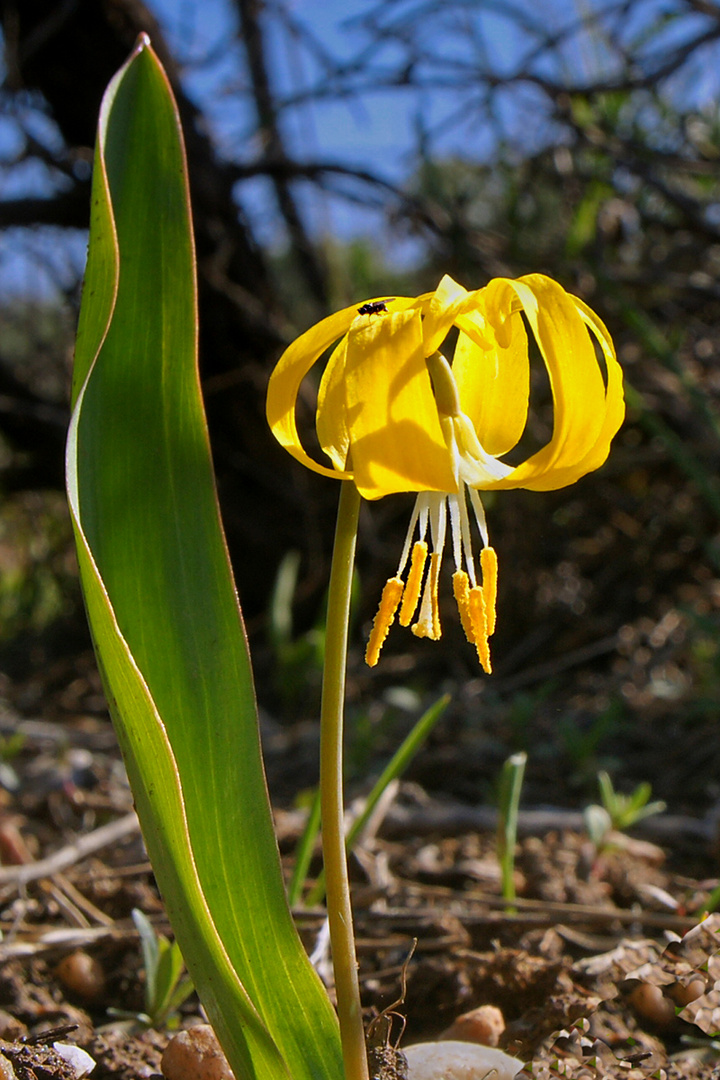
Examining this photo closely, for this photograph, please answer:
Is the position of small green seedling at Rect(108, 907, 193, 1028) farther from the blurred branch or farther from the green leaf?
the blurred branch

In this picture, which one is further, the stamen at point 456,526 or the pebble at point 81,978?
the pebble at point 81,978

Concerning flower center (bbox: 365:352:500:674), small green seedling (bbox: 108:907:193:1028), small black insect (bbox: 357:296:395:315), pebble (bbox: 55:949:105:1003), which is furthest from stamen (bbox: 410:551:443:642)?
pebble (bbox: 55:949:105:1003)

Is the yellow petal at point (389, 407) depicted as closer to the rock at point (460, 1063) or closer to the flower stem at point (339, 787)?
the flower stem at point (339, 787)

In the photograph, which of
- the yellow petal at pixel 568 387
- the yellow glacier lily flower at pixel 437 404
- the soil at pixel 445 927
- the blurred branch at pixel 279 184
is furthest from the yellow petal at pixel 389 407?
the blurred branch at pixel 279 184

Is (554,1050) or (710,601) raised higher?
(710,601)

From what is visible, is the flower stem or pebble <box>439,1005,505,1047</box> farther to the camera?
pebble <box>439,1005,505,1047</box>

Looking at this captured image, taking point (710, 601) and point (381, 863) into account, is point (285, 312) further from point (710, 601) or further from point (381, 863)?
point (381, 863)

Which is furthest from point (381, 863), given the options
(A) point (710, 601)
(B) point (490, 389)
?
(A) point (710, 601)
